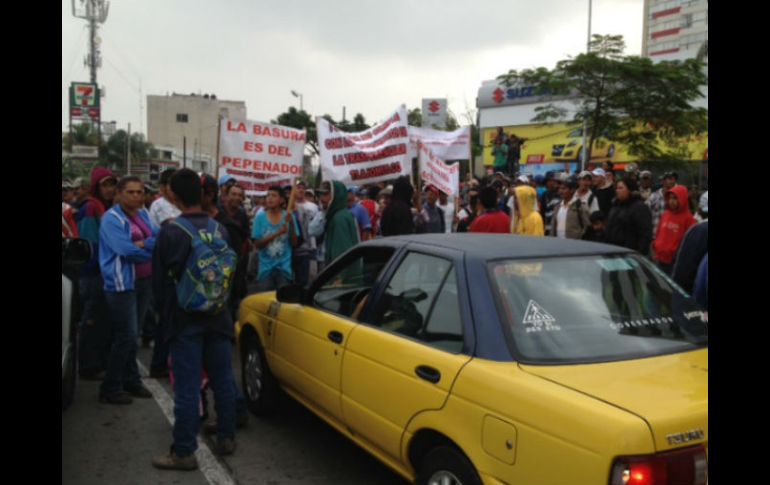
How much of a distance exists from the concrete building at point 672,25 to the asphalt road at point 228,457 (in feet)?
353

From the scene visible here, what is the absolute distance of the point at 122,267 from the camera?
5156 mm

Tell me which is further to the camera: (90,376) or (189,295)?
(90,376)

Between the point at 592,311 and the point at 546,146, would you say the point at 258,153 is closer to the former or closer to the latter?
the point at 592,311

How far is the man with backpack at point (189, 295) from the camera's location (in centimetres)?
405

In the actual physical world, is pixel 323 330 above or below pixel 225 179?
below

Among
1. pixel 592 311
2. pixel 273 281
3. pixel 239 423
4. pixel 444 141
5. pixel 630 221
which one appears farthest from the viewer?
pixel 444 141

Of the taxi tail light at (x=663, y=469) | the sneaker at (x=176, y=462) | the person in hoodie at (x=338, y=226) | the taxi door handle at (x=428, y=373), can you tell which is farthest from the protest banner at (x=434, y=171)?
the taxi tail light at (x=663, y=469)

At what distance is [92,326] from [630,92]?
18830mm

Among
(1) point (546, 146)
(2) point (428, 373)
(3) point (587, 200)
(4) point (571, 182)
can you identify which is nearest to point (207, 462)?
(2) point (428, 373)

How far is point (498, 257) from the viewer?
324cm

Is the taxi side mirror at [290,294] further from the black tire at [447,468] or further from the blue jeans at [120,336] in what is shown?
the black tire at [447,468]

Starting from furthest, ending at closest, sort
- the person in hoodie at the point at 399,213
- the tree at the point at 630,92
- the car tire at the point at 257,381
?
the tree at the point at 630,92 < the person in hoodie at the point at 399,213 < the car tire at the point at 257,381

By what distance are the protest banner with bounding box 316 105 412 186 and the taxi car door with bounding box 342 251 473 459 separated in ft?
16.6
